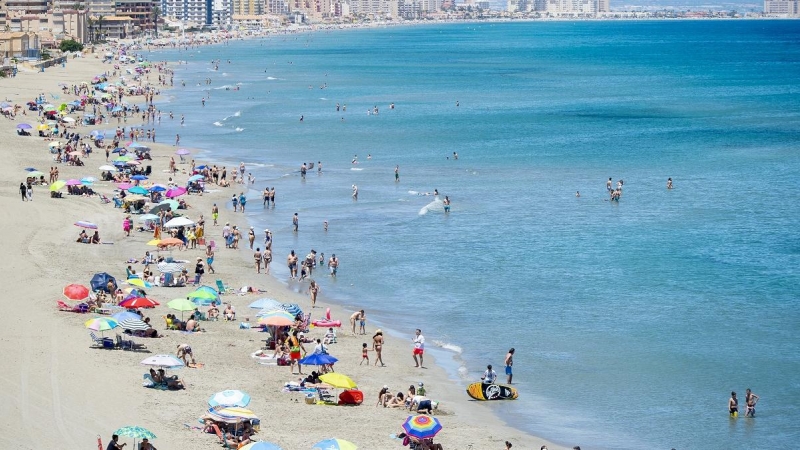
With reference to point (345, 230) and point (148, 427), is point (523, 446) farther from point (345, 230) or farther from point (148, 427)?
point (345, 230)

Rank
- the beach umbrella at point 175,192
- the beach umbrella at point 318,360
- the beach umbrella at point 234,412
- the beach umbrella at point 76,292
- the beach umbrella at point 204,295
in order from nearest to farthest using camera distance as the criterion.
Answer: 1. the beach umbrella at point 234,412
2. the beach umbrella at point 318,360
3. the beach umbrella at point 76,292
4. the beach umbrella at point 204,295
5. the beach umbrella at point 175,192

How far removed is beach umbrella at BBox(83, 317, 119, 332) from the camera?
2648 centimetres

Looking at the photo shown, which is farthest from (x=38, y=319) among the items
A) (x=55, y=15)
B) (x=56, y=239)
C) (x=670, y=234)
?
(x=55, y=15)

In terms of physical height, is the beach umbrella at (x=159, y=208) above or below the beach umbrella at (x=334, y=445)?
above

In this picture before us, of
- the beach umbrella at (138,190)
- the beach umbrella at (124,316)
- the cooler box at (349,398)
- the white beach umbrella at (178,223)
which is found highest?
the beach umbrella at (138,190)

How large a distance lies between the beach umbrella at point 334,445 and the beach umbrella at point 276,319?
8.04m

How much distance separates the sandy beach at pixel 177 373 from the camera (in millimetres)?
21578

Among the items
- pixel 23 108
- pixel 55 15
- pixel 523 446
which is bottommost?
pixel 523 446

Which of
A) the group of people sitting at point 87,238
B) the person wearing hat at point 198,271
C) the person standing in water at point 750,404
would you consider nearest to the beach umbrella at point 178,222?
the group of people sitting at point 87,238

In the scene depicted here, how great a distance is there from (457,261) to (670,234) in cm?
1042

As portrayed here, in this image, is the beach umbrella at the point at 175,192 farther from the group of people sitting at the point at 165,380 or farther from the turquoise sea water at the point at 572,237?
the group of people sitting at the point at 165,380

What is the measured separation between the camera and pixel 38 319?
28.2 meters

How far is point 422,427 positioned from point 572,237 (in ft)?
77.1

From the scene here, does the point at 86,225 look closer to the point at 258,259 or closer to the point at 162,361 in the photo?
Result: the point at 258,259
